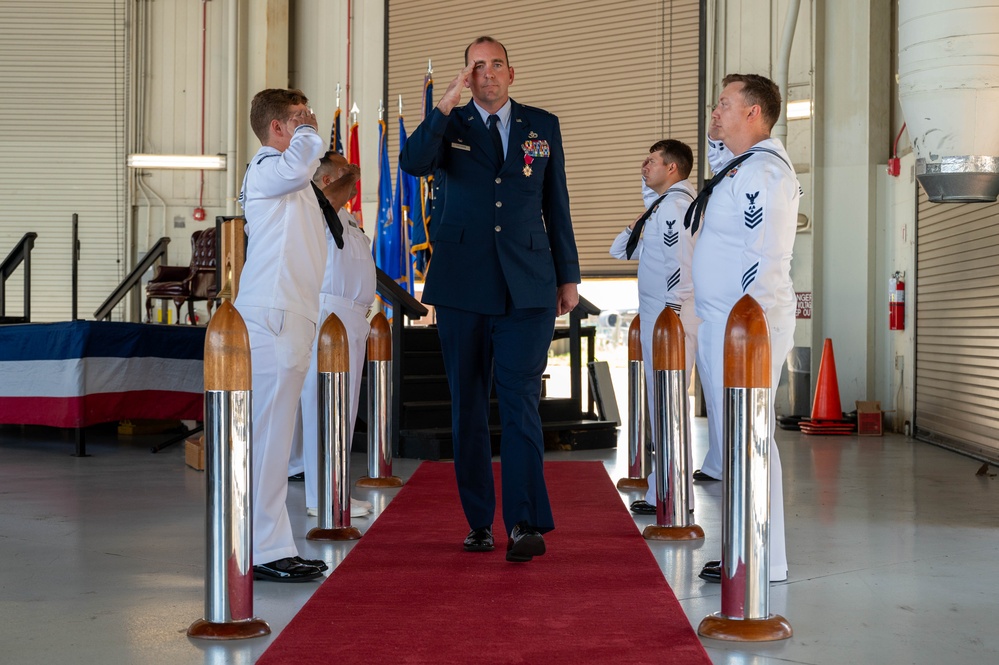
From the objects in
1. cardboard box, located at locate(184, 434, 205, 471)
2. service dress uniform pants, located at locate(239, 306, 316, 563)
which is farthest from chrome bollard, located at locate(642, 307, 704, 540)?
cardboard box, located at locate(184, 434, 205, 471)

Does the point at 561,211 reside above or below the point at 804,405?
above

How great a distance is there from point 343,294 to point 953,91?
326 cm

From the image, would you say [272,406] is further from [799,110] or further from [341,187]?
[799,110]

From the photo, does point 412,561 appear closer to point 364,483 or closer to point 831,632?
point 831,632

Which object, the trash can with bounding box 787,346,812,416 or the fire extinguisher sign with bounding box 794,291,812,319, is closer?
the trash can with bounding box 787,346,812,416

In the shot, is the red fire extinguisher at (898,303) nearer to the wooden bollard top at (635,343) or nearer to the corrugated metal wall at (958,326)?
the corrugated metal wall at (958,326)

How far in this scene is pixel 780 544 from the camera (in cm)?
333

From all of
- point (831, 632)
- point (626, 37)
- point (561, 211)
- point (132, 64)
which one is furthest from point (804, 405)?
point (132, 64)

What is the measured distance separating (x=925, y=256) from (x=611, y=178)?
13.1ft

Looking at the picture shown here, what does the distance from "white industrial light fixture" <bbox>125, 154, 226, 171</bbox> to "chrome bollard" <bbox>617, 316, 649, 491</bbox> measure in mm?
8788

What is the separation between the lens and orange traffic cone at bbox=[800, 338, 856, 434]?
8.80 m

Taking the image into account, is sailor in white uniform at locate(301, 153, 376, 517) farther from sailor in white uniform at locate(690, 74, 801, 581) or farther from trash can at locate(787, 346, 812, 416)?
trash can at locate(787, 346, 812, 416)

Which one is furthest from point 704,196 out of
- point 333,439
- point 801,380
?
point 801,380

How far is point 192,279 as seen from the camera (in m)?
10.7
